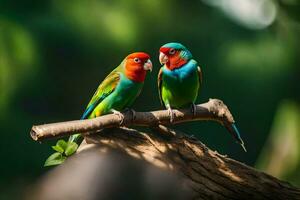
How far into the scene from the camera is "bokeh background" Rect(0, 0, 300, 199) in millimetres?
7812

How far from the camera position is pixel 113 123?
3.75m

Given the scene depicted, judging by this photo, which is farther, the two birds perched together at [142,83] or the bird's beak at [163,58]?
the bird's beak at [163,58]

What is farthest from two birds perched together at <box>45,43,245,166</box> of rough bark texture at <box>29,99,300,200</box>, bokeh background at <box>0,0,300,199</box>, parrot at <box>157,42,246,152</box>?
bokeh background at <box>0,0,300,199</box>

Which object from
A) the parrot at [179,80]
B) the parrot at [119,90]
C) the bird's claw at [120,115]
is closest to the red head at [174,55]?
the parrot at [179,80]

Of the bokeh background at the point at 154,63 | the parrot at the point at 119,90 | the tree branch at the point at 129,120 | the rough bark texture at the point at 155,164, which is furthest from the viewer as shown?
the bokeh background at the point at 154,63

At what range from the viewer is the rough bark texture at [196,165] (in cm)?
390

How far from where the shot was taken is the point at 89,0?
7.94 meters

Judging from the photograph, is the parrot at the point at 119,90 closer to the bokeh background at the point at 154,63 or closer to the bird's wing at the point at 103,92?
the bird's wing at the point at 103,92

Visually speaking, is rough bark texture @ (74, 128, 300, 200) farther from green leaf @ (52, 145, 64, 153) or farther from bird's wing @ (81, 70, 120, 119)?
bird's wing @ (81, 70, 120, 119)

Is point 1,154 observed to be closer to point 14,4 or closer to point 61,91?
point 61,91

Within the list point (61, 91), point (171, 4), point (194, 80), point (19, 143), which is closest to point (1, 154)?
point (19, 143)

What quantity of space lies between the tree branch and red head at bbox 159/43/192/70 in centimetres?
34

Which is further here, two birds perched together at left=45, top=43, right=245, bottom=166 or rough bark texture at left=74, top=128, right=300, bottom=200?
two birds perched together at left=45, top=43, right=245, bottom=166

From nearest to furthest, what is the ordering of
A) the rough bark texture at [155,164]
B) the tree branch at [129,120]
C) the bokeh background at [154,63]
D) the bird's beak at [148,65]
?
the tree branch at [129,120] → the rough bark texture at [155,164] → the bird's beak at [148,65] → the bokeh background at [154,63]
